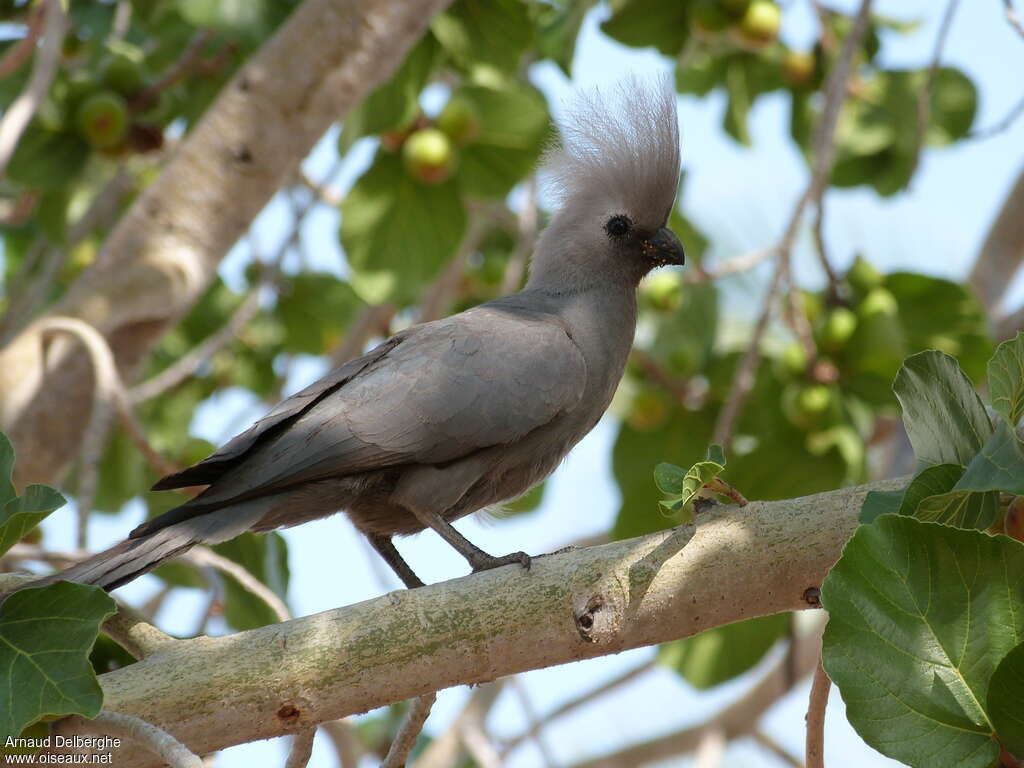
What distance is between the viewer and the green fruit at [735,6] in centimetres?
501

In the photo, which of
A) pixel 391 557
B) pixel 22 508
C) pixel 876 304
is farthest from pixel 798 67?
pixel 22 508

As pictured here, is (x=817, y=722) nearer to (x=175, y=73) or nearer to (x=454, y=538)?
(x=454, y=538)

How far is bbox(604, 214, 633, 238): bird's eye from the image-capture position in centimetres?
431

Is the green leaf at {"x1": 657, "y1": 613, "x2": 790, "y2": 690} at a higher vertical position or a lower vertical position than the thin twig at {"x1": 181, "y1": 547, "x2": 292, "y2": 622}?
lower

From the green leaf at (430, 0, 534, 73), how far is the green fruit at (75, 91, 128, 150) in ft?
4.33

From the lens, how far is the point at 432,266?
17.0 ft

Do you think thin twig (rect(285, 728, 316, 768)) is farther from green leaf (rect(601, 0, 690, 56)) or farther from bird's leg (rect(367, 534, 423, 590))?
green leaf (rect(601, 0, 690, 56))

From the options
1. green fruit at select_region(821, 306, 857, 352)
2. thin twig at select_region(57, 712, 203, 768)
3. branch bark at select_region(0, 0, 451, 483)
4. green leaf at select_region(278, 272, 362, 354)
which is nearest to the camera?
thin twig at select_region(57, 712, 203, 768)

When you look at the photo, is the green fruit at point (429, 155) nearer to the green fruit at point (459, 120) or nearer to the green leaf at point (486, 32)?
the green fruit at point (459, 120)

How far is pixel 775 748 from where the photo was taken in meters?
6.03

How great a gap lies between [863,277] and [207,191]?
2.77 meters

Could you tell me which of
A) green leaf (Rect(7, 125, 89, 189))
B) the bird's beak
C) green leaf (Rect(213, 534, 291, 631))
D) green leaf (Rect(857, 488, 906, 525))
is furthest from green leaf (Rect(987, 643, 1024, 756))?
green leaf (Rect(7, 125, 89, 189))

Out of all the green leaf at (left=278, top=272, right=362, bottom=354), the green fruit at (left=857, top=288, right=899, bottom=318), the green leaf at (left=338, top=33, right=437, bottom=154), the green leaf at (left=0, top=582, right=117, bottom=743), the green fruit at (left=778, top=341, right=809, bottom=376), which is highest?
the green leaf at (left=0, top=582, right=117, bottom=743)

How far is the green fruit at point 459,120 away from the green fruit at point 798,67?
170 centimetres
